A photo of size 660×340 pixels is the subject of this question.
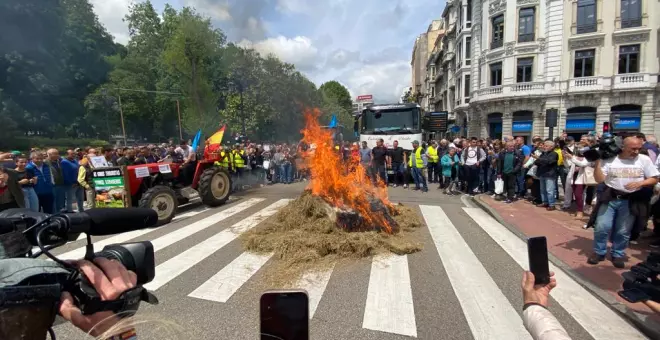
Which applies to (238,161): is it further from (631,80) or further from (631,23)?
(631,23)

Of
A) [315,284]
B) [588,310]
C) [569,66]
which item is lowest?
[588,310]

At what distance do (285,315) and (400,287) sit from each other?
3.26 metres

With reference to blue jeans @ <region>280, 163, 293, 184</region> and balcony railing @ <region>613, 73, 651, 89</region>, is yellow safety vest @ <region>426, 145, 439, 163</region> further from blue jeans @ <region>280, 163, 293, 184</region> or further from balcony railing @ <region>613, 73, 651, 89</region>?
balcony railing @ <region>613, 73, 651, 89</region>

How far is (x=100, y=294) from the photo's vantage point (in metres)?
1.06

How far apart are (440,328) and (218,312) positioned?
232 cm

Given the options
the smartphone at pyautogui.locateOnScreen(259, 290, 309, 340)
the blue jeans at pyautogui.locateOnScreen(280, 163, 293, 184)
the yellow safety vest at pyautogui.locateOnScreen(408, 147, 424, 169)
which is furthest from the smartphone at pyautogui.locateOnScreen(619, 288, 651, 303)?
the blue jeans at pyautogui.locateOnScreen(280, 163, 293, 184)

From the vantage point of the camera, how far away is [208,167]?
1002 centimetres

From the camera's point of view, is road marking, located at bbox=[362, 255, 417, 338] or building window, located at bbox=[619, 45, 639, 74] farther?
building window, located at bbox=[619, 45, 639, 74]

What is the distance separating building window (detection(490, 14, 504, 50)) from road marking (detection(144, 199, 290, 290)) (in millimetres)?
30397

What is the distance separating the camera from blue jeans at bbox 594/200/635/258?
4625 millimetres

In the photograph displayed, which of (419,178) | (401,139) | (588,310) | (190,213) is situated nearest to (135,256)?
(588,310)

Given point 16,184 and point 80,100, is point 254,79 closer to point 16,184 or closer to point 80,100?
point 80,100

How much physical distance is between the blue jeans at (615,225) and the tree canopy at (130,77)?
2842 centimetres

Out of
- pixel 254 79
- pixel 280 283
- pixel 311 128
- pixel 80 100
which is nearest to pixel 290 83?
pixel 254 79
